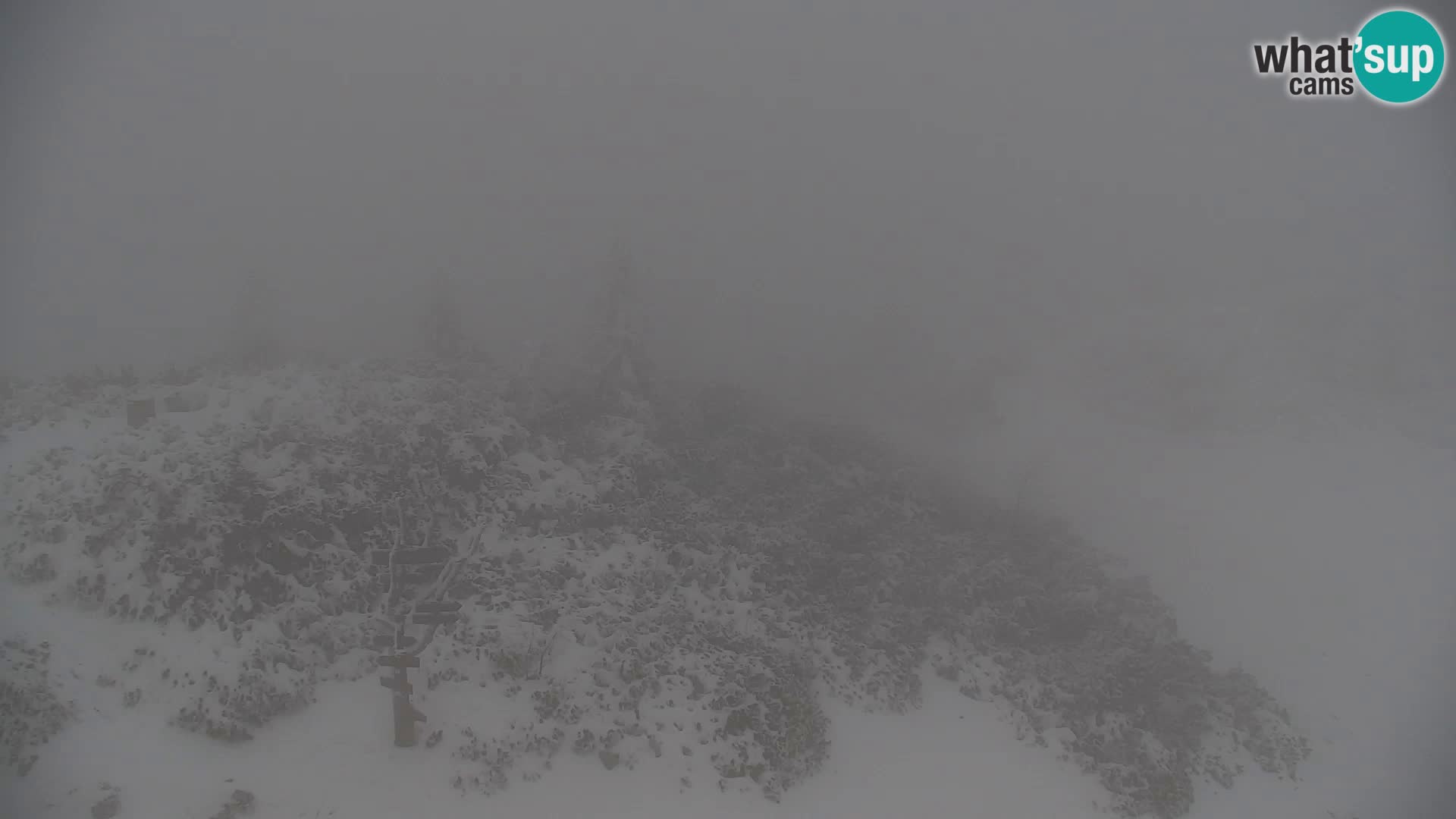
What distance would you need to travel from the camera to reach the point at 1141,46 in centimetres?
13462

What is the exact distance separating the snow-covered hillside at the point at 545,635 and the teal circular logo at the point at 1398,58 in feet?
49.7

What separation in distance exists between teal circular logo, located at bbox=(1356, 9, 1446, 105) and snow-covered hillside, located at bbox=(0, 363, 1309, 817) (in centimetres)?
1515

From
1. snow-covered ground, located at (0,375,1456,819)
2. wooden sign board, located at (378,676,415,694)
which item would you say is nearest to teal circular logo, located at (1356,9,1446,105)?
snow-covered ground, located at (0,375,1456,819)

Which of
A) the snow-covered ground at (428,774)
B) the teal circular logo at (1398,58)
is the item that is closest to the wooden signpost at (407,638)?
the snow-covered ground at (428,774)

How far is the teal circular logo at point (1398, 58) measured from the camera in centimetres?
1549

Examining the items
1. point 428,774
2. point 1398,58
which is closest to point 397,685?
point 428,774

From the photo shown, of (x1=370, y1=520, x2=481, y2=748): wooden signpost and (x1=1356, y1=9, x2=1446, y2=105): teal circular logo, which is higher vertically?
(x1=1356, y1=9, x2=1446, y2=105): teal circular logo

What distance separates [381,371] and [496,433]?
604 centimetres

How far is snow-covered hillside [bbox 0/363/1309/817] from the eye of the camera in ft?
35.6

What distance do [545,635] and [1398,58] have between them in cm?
2661

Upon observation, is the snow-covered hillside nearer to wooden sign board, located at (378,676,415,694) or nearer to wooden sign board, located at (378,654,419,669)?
wooden sign board, located at (378,676,415,694)

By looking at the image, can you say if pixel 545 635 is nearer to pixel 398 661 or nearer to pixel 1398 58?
pixel 398 661

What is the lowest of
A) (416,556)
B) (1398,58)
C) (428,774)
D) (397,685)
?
(428,774)

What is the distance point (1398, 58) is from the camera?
16109mm
